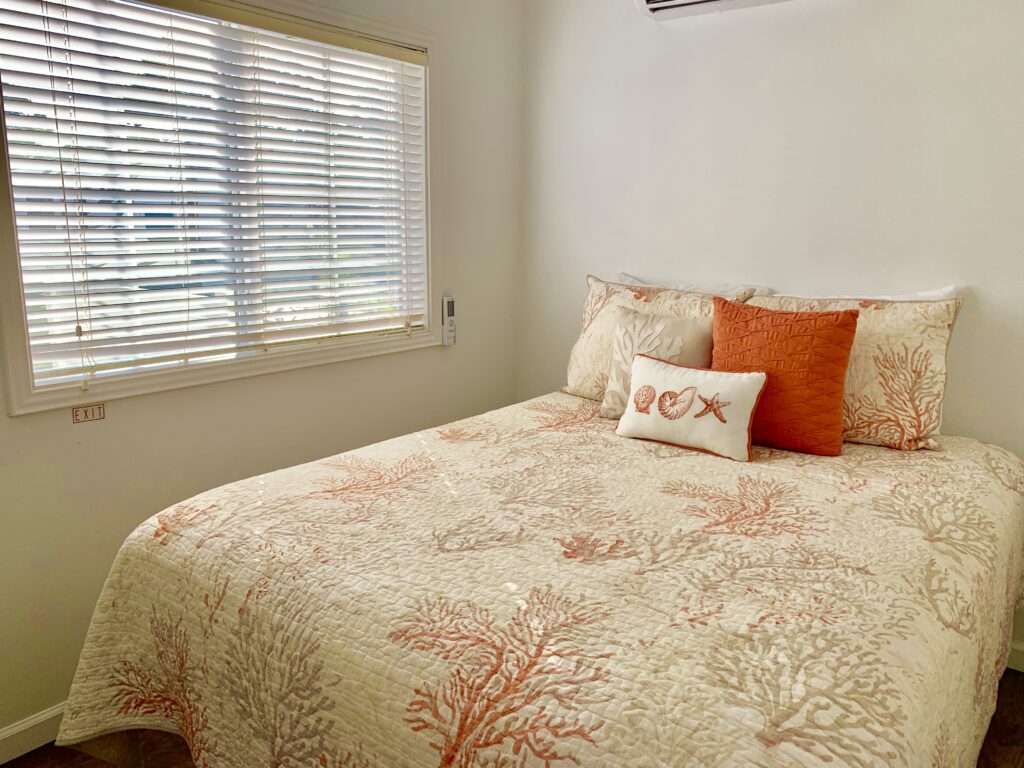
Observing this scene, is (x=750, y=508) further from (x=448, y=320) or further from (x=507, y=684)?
(x=448, y=320)

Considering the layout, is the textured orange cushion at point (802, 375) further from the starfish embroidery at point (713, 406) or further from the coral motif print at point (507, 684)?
the coral motif print at point (507, 684)

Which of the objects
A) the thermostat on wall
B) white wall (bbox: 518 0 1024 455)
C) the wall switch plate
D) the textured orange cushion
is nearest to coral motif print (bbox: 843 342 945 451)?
the textured orange cushion

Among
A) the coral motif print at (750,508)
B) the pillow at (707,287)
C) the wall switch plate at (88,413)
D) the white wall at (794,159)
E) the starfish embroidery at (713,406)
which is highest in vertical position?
the white wall at (794,159)

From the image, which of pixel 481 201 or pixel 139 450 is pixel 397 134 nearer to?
pixel 481 201

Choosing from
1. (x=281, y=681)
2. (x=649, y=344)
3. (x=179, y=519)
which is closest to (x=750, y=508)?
(x=649, y=344)

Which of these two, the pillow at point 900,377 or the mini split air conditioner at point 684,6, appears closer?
the pillow at point 900,377

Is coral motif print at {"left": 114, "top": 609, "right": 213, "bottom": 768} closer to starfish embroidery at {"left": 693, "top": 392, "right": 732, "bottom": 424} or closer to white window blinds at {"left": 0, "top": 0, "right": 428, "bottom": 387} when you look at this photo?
white window blinds at {"left": 0, "top": 0, "right": 428, "bottom": 387}

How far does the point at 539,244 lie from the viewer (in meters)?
3.30

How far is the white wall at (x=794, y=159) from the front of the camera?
7.52ft

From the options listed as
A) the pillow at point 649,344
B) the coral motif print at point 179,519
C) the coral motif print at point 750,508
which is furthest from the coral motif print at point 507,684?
the pillow at point 649,344

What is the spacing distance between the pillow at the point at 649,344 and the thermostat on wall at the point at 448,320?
810 mm

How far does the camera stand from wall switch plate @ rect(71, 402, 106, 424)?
202cm

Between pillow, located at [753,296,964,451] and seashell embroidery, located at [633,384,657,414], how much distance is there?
56cm

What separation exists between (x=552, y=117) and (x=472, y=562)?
227cm
